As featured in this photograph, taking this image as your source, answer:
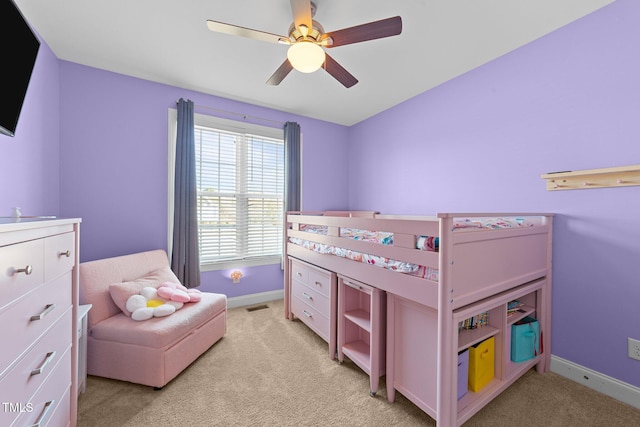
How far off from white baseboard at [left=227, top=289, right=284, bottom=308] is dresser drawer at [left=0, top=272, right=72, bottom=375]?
2022 mm

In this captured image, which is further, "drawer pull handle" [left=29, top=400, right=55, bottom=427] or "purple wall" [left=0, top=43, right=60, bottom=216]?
"purple wall" [left=0, top=43, right=60, bottom=216]

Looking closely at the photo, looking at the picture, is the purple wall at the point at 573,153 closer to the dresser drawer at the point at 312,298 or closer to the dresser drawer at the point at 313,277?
the dresser drawer at the point at 313,277

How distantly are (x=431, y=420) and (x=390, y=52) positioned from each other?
265 cm

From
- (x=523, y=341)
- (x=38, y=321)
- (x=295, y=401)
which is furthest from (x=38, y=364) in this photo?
(x=523, y=341)

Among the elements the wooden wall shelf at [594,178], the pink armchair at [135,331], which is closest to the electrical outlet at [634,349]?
the wooden wall shelf at [594,178]

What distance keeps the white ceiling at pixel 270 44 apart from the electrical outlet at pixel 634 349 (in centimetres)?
217

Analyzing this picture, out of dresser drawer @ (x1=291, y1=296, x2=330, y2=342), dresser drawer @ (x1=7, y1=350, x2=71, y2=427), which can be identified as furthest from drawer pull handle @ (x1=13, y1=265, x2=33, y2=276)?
dresser drawer @ (x1=291, y1=296, x2=330, y2=342)

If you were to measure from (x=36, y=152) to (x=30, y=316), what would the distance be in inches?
70.2

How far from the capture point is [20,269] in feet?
Result: 2.66

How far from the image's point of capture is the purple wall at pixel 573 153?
160 centimetres

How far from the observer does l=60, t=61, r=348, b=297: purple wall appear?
7.69 ft

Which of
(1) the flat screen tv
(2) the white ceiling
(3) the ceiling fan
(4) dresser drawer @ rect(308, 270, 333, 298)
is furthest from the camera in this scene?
(4) dresser drawer @ rect(308, 270, 333, 298)

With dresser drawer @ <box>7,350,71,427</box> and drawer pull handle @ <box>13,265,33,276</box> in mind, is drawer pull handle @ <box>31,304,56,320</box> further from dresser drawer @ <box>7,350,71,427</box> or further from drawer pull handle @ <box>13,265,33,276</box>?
dresser drawer @ <box>7,350,71,427</box>

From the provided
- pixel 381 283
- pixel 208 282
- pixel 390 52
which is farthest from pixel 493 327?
pixel 208 282
